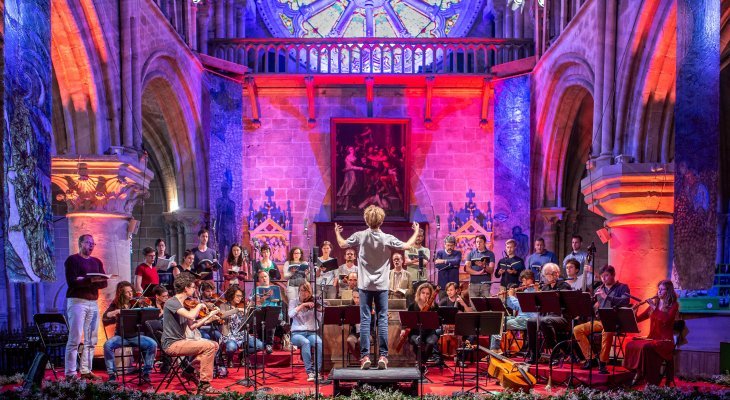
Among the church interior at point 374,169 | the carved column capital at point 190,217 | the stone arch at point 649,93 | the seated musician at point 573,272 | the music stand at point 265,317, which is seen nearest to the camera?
the church interior at point 374,169

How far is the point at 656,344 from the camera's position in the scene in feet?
27.7

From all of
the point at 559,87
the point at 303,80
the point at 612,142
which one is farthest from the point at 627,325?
the point at 303,80

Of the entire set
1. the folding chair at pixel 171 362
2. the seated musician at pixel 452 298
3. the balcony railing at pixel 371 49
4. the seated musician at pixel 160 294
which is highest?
the balcony railing at pixel 371 49

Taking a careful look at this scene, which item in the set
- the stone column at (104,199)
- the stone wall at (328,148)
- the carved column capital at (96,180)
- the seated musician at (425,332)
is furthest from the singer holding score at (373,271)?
the stone wall at (328,148)

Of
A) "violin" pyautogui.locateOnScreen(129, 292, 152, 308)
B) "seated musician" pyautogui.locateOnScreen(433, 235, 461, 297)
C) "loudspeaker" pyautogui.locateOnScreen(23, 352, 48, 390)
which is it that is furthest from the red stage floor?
"seated musician" pyautogui.locateOnScreen(433, 235, 461, 297)

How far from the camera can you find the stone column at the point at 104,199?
1120 cm

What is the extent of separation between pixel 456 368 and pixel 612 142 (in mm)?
3854

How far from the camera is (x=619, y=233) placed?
37.9 feet

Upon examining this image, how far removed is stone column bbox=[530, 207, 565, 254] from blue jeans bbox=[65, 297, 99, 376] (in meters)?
9.73

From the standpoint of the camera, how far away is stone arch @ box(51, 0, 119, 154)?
426 inches

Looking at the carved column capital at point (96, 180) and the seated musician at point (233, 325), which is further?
the carved column capital at point (96, 180)

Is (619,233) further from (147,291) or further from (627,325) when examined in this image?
(147,291)

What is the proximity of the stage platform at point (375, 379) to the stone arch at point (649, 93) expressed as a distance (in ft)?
16.9

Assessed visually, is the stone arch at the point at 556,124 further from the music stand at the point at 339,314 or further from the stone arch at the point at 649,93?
the music stand at the point at 339,314
